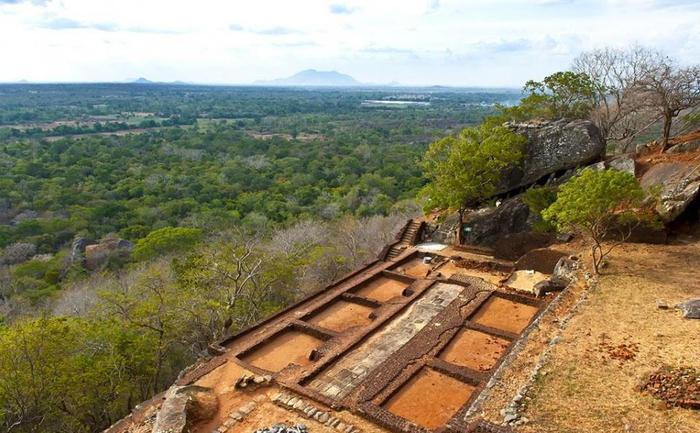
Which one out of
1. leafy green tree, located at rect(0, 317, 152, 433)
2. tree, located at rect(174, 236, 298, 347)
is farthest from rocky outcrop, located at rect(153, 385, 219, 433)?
leafy green tree, located at rect(0, 317, 152, 433)

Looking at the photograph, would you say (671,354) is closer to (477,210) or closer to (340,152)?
(477,210)

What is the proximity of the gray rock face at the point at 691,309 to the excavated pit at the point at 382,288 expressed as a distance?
9213mm

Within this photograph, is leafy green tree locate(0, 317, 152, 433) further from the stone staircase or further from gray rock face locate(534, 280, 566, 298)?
gray rock face locate(534, 280, 566, 298)

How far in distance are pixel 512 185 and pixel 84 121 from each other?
138m

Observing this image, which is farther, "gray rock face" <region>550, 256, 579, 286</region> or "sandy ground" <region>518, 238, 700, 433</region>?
"gray rock face" <region>550, 256, 579, 286</region>

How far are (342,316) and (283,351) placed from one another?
116 inches

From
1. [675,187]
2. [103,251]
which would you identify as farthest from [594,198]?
[103,251]

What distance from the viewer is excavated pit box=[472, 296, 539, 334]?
15.1 m

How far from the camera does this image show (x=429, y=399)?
11.7 metres

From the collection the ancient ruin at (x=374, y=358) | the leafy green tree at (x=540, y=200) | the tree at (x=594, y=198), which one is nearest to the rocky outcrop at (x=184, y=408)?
the ancient ruin at (x=374, y=358)

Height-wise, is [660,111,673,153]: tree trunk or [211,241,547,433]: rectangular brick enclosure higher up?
[660,111,673,153]: tree trunk

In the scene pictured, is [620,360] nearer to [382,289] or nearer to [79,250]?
[382,289]

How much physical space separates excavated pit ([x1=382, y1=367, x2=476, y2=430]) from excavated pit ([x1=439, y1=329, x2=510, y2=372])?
898mm

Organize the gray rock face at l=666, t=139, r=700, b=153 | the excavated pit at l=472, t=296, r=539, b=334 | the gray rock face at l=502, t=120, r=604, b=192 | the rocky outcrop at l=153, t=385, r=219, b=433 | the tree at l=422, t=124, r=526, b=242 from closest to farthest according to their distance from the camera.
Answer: the rocky outcrop at l=153, t=385, r=219, b=433
the excavated pit at l=472, t=296, r=539, b=334
the gray rock face at l=666, t=139, r=700, b=153
the tree at l=422, t=124, r=526, b=242
the gray rock face at l=502, t=120, r=604, b=192
